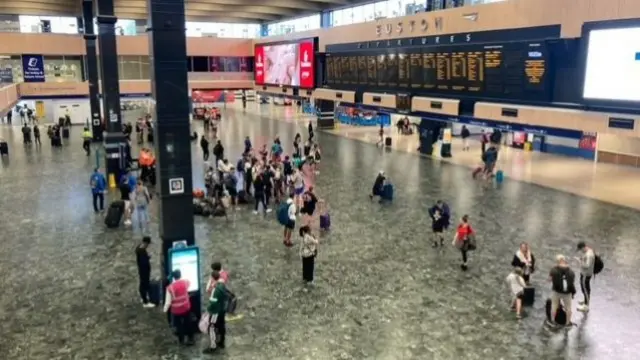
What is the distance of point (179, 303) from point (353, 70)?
2173cm

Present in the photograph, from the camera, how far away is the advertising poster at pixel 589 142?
2787cm

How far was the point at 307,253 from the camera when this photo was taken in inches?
425

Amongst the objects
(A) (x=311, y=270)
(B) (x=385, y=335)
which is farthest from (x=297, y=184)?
(B) (x=385, y=335)

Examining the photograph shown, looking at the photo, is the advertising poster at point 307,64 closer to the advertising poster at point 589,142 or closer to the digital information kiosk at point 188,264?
the advertising poster at point 589,142

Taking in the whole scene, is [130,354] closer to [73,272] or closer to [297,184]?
[73,272]

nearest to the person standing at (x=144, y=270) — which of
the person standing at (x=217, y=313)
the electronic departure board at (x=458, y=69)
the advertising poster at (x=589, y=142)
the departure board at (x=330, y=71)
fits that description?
the person standing at (x=217, y=313)

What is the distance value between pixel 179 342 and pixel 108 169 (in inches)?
551

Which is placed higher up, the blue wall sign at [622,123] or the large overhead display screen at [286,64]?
the large overhead display screen at [286,64]

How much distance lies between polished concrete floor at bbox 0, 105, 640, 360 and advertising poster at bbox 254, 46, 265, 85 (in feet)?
→ 77.5

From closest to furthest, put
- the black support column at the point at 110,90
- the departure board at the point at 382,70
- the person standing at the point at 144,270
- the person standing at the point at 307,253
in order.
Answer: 1. the person standing at the point at 144,270
2. the person standing at the point at 307,253
3. the black support column at the point at 110,90
4. the departure board at the point at 382,70

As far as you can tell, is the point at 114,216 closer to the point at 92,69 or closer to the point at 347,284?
the point at 347,284

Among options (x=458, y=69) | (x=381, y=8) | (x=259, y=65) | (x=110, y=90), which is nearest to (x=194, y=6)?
(x=259, y=65)

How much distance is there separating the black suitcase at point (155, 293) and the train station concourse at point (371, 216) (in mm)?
37

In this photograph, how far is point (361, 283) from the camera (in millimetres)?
11000
